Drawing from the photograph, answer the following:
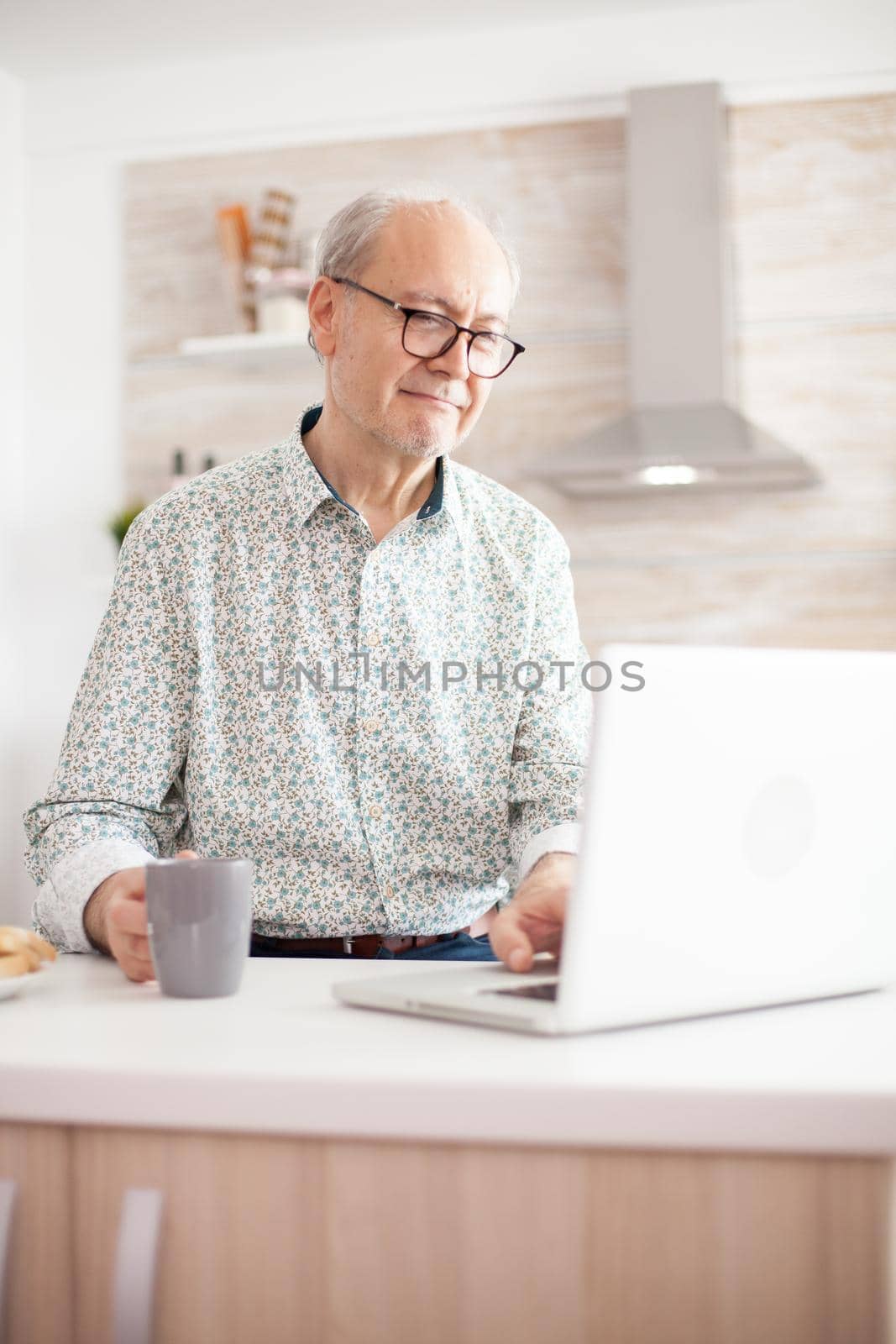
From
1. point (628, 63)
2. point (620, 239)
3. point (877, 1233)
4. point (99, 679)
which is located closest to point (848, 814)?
point (877, 1233)

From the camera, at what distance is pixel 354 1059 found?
0.75 meters

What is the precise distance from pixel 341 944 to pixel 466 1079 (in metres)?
0.77

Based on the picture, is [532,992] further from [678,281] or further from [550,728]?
[678,281]

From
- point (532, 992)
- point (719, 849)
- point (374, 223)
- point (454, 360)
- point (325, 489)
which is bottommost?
point (532, 992)

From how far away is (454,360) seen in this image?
1.56 metres

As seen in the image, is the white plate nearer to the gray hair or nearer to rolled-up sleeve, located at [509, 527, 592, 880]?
rolled-up sleeve, located at [509, 527, 592, 880]

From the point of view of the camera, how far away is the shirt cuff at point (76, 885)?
3.90 feet

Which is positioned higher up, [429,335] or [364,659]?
[429,335]

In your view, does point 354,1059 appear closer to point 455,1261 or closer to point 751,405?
point 455,1261

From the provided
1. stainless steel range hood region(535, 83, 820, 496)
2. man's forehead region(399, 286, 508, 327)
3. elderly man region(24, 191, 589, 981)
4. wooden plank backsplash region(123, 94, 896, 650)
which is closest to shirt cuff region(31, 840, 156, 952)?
elderly man region(24, 191, 589, 981)

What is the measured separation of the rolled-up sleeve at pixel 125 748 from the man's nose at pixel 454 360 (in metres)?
0.38

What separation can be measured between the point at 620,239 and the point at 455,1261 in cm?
318

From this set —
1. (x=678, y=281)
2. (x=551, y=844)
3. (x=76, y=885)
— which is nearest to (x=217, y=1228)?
(x=76, y=885)

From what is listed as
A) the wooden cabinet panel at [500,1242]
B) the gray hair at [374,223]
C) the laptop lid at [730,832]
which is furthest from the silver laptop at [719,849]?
the gray hair at [374,223]
